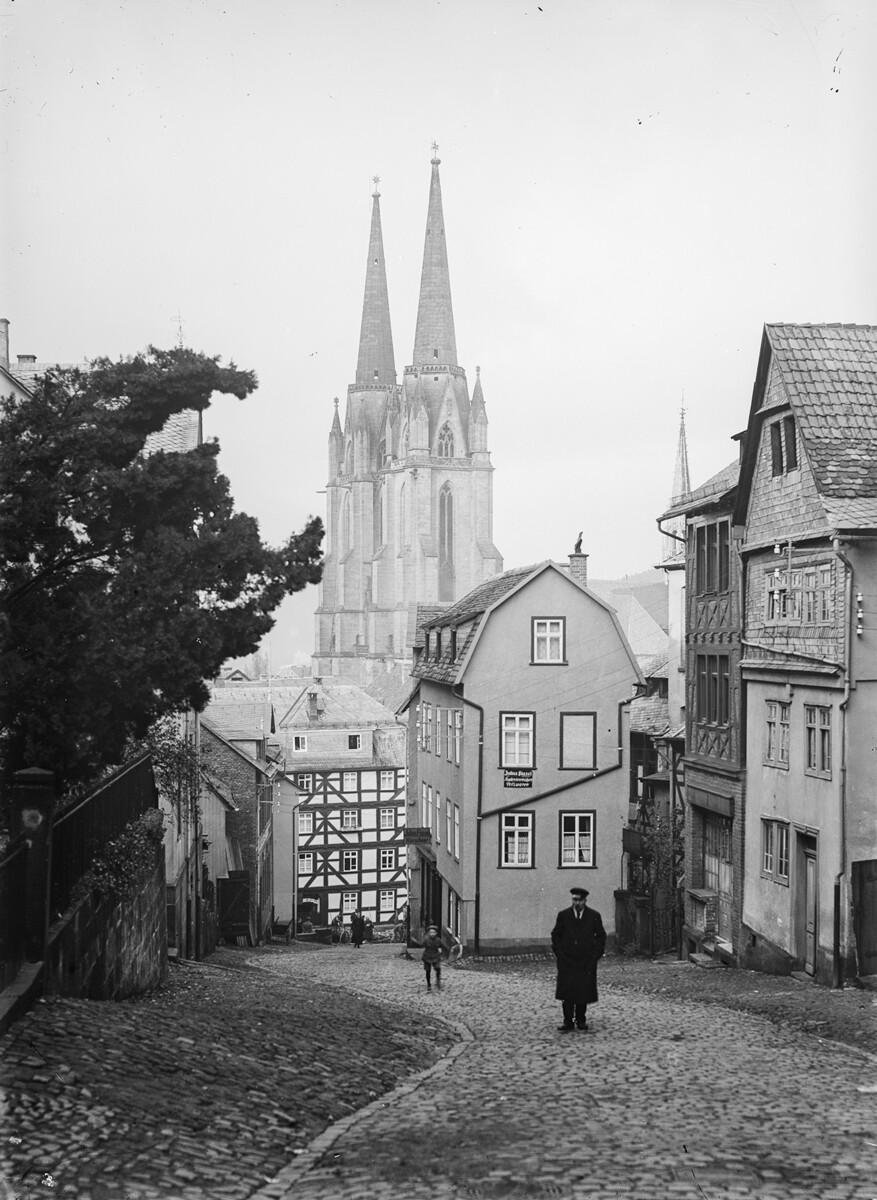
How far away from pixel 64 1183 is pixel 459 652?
28451 millimetres

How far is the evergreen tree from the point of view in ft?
43.7

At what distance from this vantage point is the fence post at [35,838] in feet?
34.2

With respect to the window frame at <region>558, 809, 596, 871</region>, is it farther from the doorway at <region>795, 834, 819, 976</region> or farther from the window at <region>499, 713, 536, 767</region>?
the doorway at <region>795, 834, 819, 976</region>

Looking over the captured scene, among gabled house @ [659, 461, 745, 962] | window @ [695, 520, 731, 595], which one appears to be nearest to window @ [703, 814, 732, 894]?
gabled house @ [659, 461, 745, 962]

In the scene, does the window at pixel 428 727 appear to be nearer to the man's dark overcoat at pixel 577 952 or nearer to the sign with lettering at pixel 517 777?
the sign with lettering at pixel 517 777

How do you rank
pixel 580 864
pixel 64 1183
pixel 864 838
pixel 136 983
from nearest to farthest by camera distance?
pixel 64 1183, pixel 136 983, pixel 864 838, pixel 580 864

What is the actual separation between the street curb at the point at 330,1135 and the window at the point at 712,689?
1386 centimetres

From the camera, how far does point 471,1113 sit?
31.2 ft

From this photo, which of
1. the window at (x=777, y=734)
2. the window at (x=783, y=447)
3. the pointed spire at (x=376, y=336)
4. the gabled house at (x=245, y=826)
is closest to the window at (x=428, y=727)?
the gabled house at (x=245, y=826)

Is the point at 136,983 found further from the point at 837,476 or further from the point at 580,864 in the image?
the point at 580,864

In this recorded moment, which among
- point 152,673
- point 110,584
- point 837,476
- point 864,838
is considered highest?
point 837,476

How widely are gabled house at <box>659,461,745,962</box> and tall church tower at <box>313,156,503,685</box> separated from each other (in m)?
104

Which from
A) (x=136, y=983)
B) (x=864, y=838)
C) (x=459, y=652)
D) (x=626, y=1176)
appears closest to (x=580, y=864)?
(x=459, y=652)

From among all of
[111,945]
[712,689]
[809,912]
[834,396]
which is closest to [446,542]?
[712,689]
